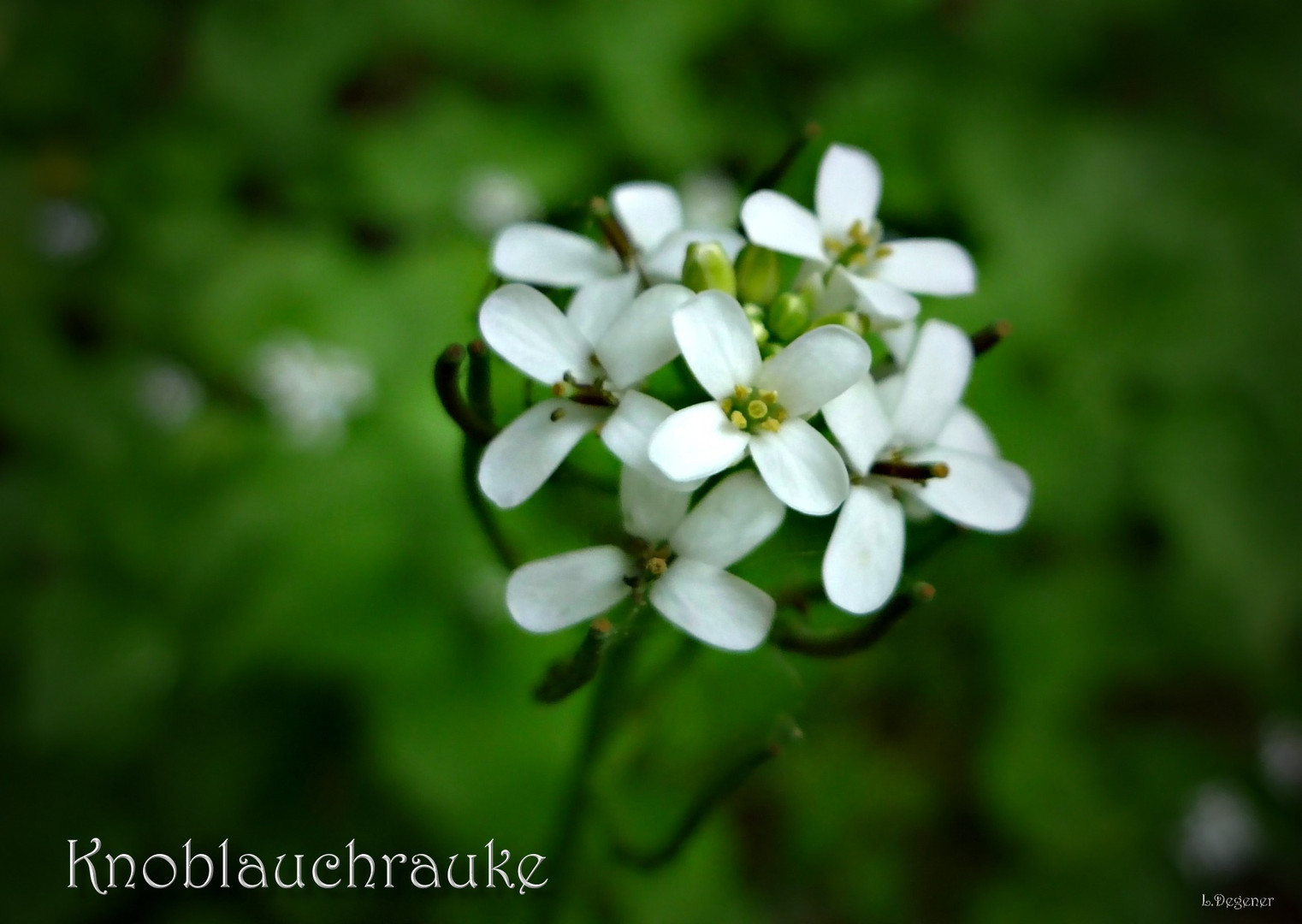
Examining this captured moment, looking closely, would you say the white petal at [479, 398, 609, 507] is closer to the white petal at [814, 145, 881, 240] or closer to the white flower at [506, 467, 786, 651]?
the white flower at [506, 467, 786, 651]

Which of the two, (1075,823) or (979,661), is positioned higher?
(979,661)

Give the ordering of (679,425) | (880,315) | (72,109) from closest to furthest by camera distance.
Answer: (679,425) → (880,315) → (72,109)

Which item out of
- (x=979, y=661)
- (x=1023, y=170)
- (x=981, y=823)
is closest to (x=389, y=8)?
(x=1023, y=170)

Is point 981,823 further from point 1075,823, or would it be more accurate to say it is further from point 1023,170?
point 1023,170

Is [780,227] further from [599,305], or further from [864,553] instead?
[864,553]

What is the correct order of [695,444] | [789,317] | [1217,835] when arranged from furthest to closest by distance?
[1217,835], [789,317], [695,444]

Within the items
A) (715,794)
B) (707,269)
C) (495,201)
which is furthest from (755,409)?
(495,201)

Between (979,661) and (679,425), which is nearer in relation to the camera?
(679,425)

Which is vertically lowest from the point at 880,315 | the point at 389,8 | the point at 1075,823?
the point at 1075,823

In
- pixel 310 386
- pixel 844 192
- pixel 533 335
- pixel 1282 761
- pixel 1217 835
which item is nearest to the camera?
pixel 533 335
